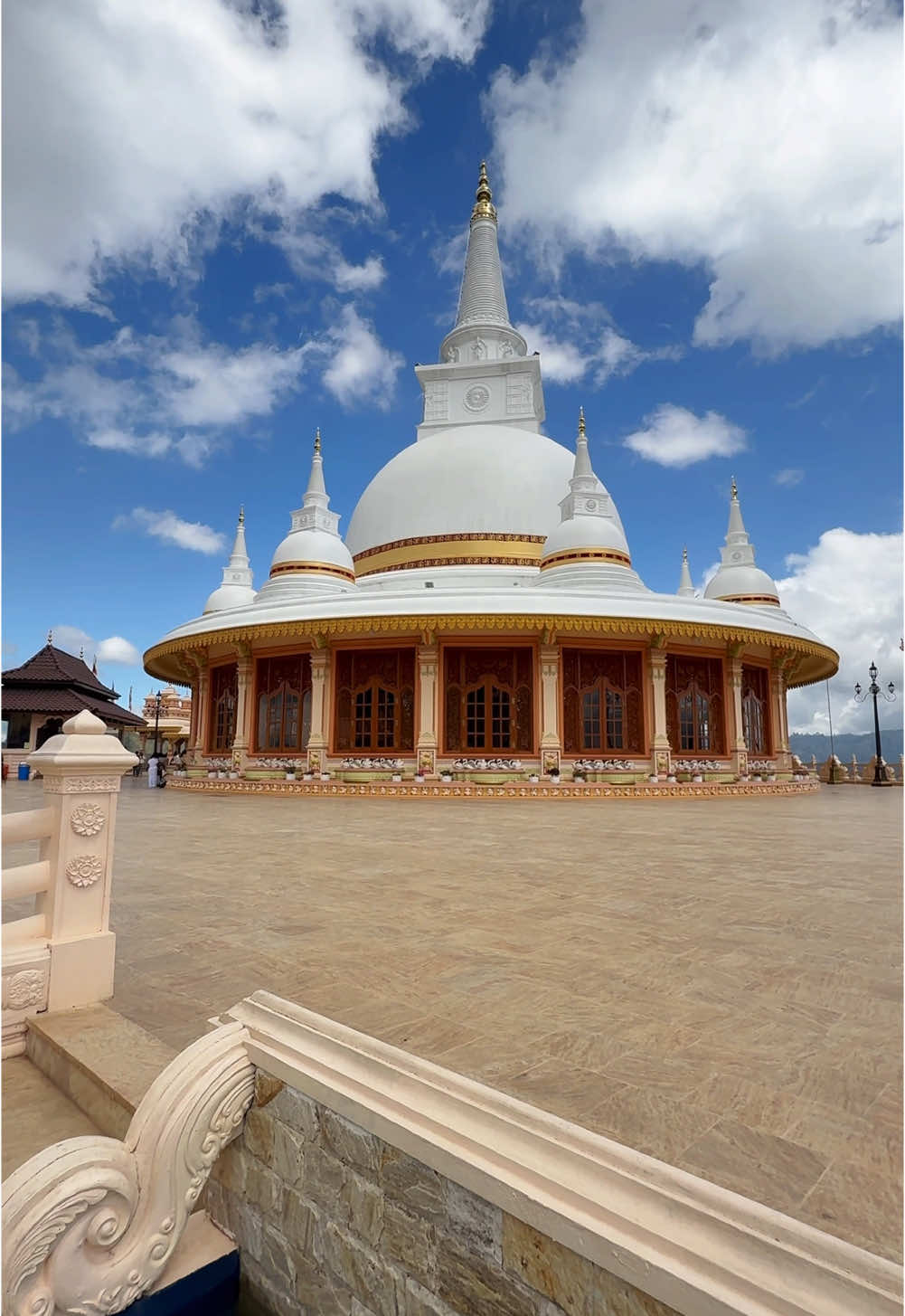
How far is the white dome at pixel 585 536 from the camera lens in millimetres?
20672

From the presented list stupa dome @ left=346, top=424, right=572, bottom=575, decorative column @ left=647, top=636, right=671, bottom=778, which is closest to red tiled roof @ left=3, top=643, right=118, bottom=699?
stupa dome @ left=346, top=424, right=572, bottom=575

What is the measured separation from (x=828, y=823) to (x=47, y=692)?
1406 inches

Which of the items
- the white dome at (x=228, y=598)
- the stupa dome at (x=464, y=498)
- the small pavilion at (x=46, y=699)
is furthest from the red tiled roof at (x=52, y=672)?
the stupa dome at (x=464, y=498)

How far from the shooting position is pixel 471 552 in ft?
79.3

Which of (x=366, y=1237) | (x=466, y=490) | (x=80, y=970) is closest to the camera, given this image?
(x=366, y=1237)

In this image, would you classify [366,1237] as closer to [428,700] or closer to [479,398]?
[428,700]

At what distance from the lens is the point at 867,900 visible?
19.0ft

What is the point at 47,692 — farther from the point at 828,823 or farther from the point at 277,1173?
the point at 277,1173

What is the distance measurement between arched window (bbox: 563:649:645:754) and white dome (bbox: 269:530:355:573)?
8403mm

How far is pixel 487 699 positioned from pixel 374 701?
10.0 ft

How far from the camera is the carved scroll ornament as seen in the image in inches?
91.4

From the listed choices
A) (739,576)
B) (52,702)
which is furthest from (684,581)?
(52,702)

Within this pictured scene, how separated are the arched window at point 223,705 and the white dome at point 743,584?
17.2 metres

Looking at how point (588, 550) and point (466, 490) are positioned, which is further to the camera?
point (466, 490)
